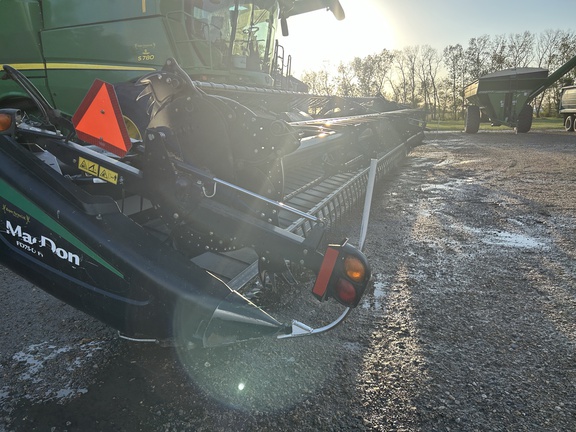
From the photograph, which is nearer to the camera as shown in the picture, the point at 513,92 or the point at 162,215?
the point at 162,215

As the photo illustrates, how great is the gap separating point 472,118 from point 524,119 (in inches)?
89.6

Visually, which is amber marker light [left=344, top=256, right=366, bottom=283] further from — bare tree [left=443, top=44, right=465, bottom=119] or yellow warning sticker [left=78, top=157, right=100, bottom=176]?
bare tree [left=443, top=44, right=465, bottom=119]

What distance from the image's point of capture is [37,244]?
163cm

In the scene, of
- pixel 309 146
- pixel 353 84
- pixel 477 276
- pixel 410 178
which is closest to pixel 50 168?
pixel 309 146

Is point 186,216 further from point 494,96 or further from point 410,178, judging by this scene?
point 494,96

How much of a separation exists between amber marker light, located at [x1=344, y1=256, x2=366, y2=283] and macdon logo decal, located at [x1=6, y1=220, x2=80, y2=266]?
970 millimetres

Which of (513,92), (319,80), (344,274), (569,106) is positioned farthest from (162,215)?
(319,80)

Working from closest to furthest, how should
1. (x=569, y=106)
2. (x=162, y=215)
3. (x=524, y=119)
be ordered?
(x=162, y=215) < (x=524, y=119) < (x=569, y=106)

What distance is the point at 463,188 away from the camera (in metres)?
6.61

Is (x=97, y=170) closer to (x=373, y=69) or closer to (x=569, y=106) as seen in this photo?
(x=569, y=106)

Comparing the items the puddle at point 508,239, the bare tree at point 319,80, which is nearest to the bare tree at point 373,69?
the bare tree at point 319,80

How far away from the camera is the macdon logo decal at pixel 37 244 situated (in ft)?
5.20

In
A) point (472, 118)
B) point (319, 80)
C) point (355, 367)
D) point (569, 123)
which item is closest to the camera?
point (355, 367)

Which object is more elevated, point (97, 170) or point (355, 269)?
point (97, 170)
